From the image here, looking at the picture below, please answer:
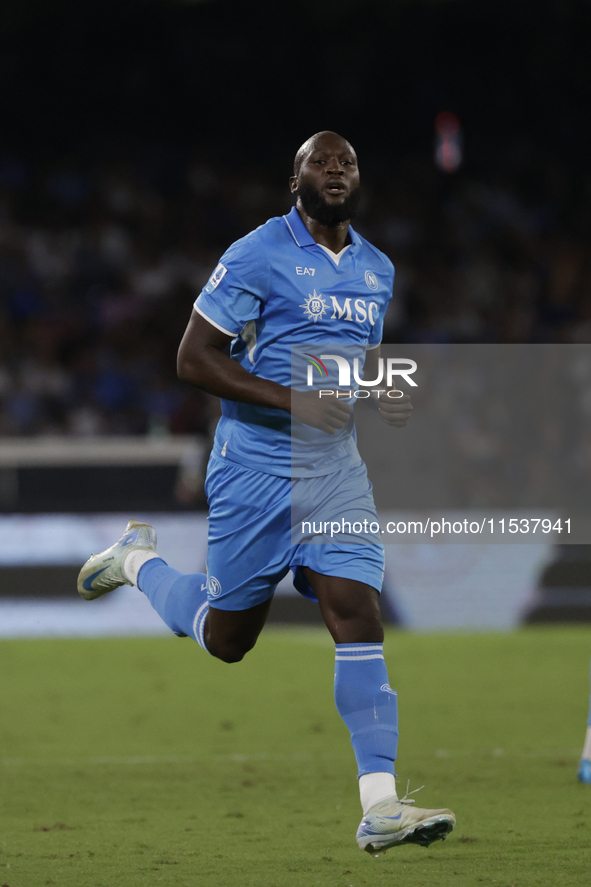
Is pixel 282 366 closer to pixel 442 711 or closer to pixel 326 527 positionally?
pixel 326 527

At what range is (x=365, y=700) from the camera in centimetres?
375

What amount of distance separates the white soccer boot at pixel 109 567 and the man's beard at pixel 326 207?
169 cm

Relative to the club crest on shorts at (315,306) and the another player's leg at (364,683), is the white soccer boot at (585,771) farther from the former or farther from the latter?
the club crest on shorts at (315,306)

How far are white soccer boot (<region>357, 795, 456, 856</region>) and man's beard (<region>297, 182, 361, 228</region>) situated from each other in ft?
6.29

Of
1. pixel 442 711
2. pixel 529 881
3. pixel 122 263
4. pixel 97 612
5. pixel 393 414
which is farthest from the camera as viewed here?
pixel 122 263

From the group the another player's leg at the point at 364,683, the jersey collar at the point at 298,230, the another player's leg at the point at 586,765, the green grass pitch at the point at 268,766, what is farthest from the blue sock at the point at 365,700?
the another player's leg at the point at 586,765

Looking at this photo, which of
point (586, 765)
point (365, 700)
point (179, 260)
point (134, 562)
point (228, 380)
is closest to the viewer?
point (365, 700)

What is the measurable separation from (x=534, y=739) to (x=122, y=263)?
1020 centimetres

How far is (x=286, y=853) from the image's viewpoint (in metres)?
4.20

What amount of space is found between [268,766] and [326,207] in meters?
3.05

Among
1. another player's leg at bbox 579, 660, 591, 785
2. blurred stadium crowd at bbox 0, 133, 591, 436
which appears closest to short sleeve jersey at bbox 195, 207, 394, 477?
another player's leg at bbox 579, 660, 591, 785

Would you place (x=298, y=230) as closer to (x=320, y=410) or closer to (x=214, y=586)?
(x=320, y=410)

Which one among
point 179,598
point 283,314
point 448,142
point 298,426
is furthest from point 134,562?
point 448,142

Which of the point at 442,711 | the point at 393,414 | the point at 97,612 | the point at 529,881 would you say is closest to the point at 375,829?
the point at 529,881
